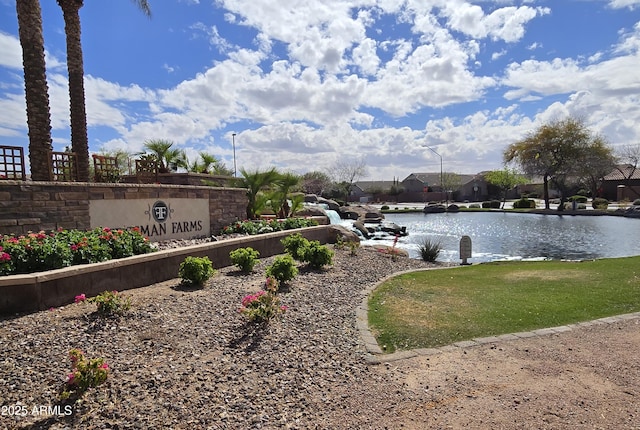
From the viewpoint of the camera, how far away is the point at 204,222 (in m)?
10.1

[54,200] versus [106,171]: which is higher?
[106,171]

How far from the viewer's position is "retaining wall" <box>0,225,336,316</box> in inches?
175

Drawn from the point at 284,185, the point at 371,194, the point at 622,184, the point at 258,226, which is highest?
the point at 622,184

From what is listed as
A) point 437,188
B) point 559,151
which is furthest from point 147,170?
point 437,188

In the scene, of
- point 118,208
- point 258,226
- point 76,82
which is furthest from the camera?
point 76,82

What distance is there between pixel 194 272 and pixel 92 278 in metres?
1.36

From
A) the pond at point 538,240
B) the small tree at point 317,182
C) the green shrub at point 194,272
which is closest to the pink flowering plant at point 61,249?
the green shrub at point 194,272

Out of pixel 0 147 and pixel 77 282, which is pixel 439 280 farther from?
pixel 0 147

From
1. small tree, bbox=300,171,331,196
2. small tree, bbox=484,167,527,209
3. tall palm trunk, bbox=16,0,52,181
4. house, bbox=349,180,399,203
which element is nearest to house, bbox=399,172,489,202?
house, bbox=349,180,399,203

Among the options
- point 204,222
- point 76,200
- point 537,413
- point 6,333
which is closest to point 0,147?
point 76,200

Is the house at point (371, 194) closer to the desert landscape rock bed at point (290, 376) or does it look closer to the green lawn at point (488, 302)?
the green lawn at point (488, 302)

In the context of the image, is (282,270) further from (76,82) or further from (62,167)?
(76,82)

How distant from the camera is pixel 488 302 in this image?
610cm

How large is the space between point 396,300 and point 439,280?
207 centimetres
